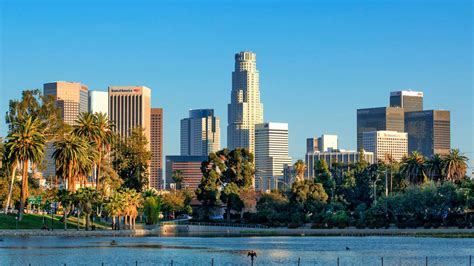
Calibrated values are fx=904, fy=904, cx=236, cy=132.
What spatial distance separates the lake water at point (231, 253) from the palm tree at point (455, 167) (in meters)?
60.3

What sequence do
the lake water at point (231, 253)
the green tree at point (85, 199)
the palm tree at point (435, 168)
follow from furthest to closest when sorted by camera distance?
the palm tree at point (435, 168) < the green tree at point (85, 199) < the lake water at point (231, 253)

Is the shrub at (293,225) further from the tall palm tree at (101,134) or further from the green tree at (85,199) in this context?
the green tree at (85,199)

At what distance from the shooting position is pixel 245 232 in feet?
551

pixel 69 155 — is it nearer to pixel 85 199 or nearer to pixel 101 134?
pixel 85 199

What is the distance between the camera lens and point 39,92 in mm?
180250

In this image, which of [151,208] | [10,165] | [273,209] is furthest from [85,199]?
[273,209]

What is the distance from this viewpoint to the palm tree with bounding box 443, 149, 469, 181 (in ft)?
591

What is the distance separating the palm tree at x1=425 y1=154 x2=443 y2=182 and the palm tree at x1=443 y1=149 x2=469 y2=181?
2.14 m

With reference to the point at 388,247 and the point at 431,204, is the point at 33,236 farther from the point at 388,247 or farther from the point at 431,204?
the point at 431,204

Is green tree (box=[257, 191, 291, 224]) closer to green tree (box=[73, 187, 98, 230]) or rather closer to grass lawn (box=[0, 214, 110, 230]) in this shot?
grass lawn (box=[0, 214, 110, 230])

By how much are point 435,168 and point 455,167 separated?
6078 millimetres

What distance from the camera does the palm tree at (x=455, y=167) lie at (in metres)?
180

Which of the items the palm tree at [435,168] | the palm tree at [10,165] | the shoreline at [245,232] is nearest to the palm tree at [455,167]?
the palm tree at [435,168]

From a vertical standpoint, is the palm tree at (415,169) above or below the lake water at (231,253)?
above
